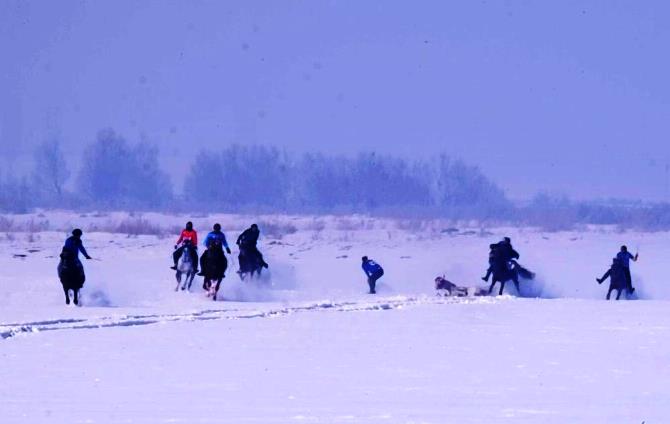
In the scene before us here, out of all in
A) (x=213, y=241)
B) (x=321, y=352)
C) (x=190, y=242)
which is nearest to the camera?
(x=321, y=352)

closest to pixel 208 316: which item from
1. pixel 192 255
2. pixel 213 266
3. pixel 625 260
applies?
pixel 213 266

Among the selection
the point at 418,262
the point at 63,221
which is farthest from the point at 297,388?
the point at 63,221

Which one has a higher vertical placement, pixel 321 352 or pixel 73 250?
pixel 73 250

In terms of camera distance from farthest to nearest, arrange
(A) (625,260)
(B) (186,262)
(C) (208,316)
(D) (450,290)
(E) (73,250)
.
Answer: (A) (625,260), (D) (450,290), (B) (186,262), (E) (73,250), (C) (208,316)

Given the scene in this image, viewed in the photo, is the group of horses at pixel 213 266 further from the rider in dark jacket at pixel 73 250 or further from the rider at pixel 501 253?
the rider at pixel 501 253

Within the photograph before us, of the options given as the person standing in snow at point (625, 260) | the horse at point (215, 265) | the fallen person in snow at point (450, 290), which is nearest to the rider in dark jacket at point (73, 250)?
the horse at point (215, 265)

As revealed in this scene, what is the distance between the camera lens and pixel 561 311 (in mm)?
30219

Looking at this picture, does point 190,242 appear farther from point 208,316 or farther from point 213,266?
point 208,316

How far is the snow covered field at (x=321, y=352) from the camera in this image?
567 inches

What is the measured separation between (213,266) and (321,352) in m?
11.8

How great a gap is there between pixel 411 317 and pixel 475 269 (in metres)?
23.7

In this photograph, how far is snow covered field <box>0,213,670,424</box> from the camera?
14414mm

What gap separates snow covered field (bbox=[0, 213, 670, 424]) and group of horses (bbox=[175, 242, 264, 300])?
42 cm

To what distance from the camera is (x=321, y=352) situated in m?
20.2
